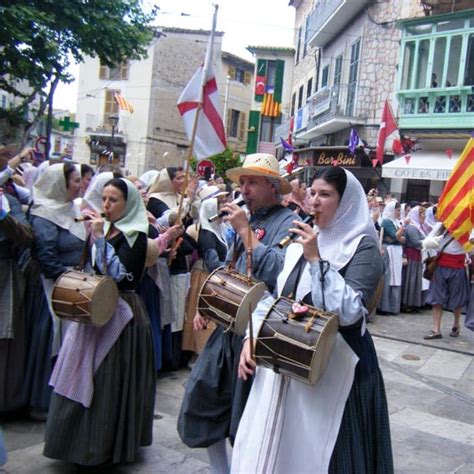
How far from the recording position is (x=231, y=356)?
3180 millimetres

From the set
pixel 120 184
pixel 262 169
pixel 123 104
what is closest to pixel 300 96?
pixel 123 104

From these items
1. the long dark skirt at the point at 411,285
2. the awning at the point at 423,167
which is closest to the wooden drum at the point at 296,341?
the long dark skirt at the point at 411,285

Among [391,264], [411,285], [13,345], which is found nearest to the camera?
[13,345]

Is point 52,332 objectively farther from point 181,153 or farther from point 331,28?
point 181,153

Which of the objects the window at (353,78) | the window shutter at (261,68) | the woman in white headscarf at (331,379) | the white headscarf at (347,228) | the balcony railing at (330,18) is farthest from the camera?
the window shutter at (261,68)

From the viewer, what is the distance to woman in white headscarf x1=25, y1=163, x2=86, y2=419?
420 cm

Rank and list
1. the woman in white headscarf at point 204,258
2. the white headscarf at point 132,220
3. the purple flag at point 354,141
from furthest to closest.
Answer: the purple flag at point 354,141 < the woman in white headscarf at point 204,258 < the white headscarf at point 132,220

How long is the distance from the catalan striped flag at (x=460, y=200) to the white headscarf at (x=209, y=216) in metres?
3.03

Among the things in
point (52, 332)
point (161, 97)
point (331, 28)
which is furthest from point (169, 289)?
point (161, 97)

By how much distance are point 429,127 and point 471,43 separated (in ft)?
8.19

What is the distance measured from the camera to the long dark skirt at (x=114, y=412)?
352cm

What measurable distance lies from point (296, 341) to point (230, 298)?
0.64 m

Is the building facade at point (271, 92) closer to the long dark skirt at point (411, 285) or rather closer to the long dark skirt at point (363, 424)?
the long dark skirt at point (411, 285)

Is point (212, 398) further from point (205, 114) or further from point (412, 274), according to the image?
point (412, 274)
